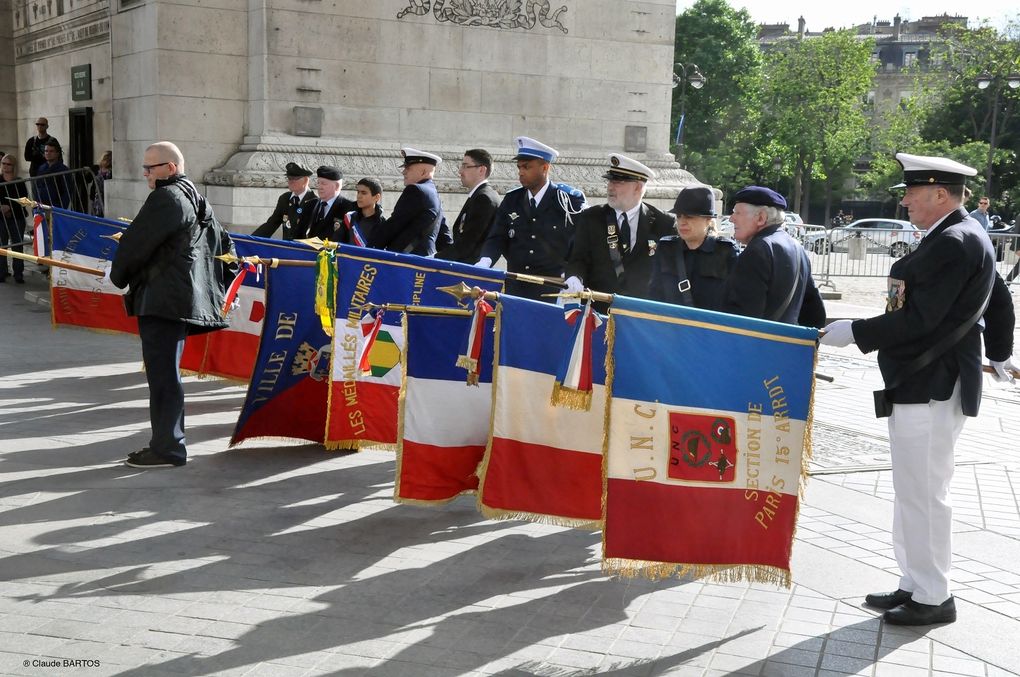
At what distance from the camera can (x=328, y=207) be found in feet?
33.7

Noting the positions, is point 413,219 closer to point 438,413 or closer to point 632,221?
point 632,221

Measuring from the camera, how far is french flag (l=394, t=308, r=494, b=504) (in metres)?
6.21

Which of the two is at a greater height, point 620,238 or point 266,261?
point 620,238

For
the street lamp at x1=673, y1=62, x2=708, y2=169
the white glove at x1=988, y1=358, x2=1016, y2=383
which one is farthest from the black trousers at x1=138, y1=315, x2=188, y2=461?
the street lamp at x1=673, y1=62, x2=708, y2=169

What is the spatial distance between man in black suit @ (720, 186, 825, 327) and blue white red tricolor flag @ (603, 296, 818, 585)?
1.80ft

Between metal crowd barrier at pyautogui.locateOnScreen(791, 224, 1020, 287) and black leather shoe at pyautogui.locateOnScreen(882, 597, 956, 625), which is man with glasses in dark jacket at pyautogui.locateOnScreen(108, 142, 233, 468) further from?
metal crowd barrier at pyautogui.locateOnScreen(791, 224, 1020, 287)

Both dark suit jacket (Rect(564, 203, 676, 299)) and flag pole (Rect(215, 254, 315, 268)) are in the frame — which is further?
flag pole (Rect(215, 254, 315, 268))

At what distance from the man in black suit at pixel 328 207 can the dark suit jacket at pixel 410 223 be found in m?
1.08

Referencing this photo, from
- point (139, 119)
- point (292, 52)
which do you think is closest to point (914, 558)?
point (292, 52)

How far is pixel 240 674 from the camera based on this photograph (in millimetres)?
4258

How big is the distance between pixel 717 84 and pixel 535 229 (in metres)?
57.6

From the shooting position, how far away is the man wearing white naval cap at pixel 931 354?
4.86 metres

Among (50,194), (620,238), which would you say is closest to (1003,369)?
(620,238)

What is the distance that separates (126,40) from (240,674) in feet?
38.3
